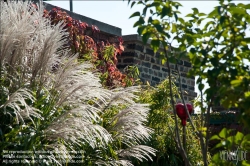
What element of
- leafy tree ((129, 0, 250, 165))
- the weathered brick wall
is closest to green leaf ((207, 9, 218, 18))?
leafy tree ((129, 0, 250, 165))

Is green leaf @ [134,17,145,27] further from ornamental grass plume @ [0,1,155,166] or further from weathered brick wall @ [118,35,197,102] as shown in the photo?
weathered brick wall @ [118,35,197,102]

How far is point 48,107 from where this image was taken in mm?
3902

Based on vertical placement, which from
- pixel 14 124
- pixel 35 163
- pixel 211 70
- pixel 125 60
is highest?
pixel 125 60

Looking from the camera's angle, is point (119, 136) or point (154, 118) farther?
point (154, 118)

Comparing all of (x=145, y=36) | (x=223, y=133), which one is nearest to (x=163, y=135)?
(x=223, y=133)

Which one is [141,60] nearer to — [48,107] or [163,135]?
[163,135]

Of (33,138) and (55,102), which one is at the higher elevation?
(55,102)

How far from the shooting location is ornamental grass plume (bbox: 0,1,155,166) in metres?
3.70

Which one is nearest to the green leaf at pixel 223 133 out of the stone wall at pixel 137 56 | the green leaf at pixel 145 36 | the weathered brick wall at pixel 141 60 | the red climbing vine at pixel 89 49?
the green leaf at pixel 145 36

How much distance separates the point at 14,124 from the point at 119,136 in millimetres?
984

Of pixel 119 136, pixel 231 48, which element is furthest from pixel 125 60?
pixel 231 48

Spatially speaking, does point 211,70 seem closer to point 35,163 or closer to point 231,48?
point 231,48

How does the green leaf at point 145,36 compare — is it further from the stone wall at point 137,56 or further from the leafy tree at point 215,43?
the stone wall at point 137,56

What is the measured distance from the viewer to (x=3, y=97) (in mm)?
3748
